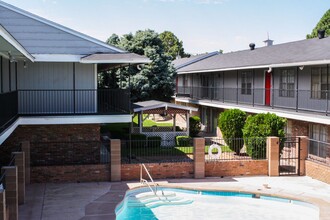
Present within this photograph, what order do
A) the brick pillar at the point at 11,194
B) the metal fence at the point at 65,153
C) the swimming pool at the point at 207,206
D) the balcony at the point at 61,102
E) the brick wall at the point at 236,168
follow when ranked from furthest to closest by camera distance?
1. the brick wall at the point at 236,168
2. the metal fence at the point at 65,153
3. the balcony at the point at 61,102
4. the swimming pool at the point at 207,206
5. the brick pillar at the point at 11,194

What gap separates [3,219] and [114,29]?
4152 cm

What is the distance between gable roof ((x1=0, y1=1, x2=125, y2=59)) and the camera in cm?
1873

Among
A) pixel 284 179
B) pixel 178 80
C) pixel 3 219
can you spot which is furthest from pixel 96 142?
pixel 178 80

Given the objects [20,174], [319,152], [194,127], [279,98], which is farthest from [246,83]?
[20,174]

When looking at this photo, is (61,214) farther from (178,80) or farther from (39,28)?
(178,80)

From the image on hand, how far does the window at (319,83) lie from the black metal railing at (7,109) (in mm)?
12957

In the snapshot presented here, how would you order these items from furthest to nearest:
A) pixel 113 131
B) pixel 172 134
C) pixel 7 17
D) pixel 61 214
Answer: pixel 113 131 → pixel 172 134 → pixel 7 17 → pixel 61 214

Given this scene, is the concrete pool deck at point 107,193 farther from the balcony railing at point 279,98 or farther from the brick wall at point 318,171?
the balcony railing at point 279,98

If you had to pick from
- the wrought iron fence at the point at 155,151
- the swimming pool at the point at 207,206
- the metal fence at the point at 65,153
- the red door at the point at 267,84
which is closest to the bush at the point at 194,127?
the wrought iron fence at the point at 155,151

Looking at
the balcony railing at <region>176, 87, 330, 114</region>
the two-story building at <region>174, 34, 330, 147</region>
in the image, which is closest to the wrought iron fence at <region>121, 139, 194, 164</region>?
the two-story building at <region>174, 34, 330, 147</region>

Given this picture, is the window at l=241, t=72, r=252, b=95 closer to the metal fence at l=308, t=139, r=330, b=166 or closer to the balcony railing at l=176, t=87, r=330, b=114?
the balcony railing at l=176, t=87, r=330, b=114

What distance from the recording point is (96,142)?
1905 centimetres

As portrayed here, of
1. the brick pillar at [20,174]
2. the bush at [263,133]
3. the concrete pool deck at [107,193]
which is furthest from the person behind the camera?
the bush at [263,133]

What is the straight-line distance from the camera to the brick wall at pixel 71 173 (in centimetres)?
1786
